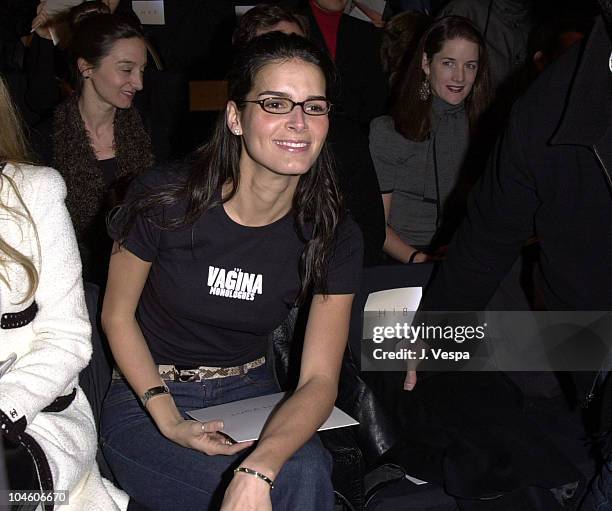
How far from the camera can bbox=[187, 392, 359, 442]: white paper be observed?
1875 millimetres

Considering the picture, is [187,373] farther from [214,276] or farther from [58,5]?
[58,5]

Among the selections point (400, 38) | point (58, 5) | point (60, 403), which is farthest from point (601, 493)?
point (58, 5)

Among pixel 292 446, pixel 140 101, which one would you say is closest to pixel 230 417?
pixel 292 446

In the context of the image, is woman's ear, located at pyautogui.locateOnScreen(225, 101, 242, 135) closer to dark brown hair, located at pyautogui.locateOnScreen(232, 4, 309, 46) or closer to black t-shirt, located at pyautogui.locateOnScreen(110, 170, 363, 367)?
black t-shirt, located at pyautogui.locateOnScreen(110, 170, 363, 367)

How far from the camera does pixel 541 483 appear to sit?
85.7 inches

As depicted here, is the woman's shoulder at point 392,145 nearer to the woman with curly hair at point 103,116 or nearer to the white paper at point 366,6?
the woman with curly hair at point 103,116

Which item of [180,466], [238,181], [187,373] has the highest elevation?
[238,181]

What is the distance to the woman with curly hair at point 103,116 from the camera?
3.29 metres

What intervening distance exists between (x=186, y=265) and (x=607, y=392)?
0.99 m

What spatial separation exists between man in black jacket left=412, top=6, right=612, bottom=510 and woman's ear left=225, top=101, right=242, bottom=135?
1.91 ft

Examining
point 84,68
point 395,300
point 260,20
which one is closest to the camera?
point 395,300

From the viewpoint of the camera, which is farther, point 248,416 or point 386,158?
point 386,158

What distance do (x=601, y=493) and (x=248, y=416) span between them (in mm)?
767

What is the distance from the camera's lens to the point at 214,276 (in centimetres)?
207
